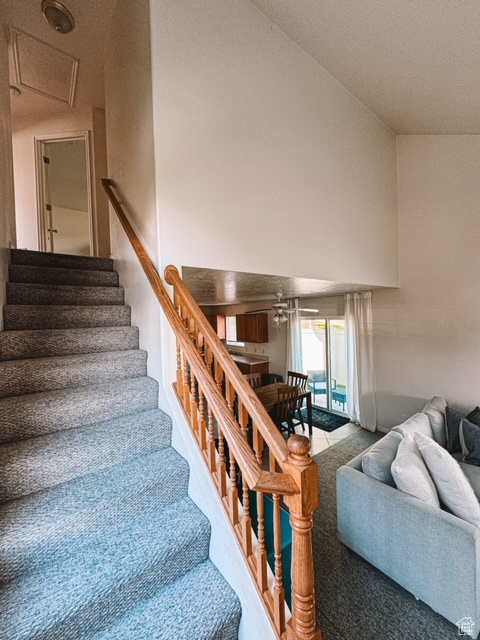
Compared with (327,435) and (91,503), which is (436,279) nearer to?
(327,435)

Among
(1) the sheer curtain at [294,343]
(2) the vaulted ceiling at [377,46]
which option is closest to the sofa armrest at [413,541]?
(2) the vaulted ceiling at [377,46]

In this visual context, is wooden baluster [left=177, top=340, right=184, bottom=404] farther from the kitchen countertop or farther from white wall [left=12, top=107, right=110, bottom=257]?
the kitchen countertop

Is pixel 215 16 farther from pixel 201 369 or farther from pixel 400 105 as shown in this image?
pixel 201 369

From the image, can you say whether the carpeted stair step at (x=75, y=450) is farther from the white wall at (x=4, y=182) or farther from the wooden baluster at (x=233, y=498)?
the white wall at (x=4, y=182)

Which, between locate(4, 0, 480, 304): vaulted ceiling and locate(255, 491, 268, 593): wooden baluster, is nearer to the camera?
locate(255, 491, 268, 593): wooden baluster

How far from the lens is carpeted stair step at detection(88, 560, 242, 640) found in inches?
39.2

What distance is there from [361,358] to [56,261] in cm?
432

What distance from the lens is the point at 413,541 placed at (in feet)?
5.60

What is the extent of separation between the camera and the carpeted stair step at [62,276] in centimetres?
213

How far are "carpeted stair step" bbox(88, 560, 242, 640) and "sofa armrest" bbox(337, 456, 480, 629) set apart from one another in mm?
1219

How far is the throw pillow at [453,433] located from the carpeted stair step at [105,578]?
9.27ft

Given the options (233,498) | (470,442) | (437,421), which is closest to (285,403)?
(437,421)

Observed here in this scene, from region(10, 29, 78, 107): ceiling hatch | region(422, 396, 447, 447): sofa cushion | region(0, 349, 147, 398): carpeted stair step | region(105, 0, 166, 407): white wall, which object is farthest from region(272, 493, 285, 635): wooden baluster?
region(10, 29, 78, 107): ceiling hatch

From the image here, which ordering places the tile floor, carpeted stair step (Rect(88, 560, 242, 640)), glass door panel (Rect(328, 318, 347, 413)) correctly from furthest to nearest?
glass door panel (Rect(328, 318, 347, 413))
the tile floor
carpeted stair step (Rect(88, 560, 242, 640))
